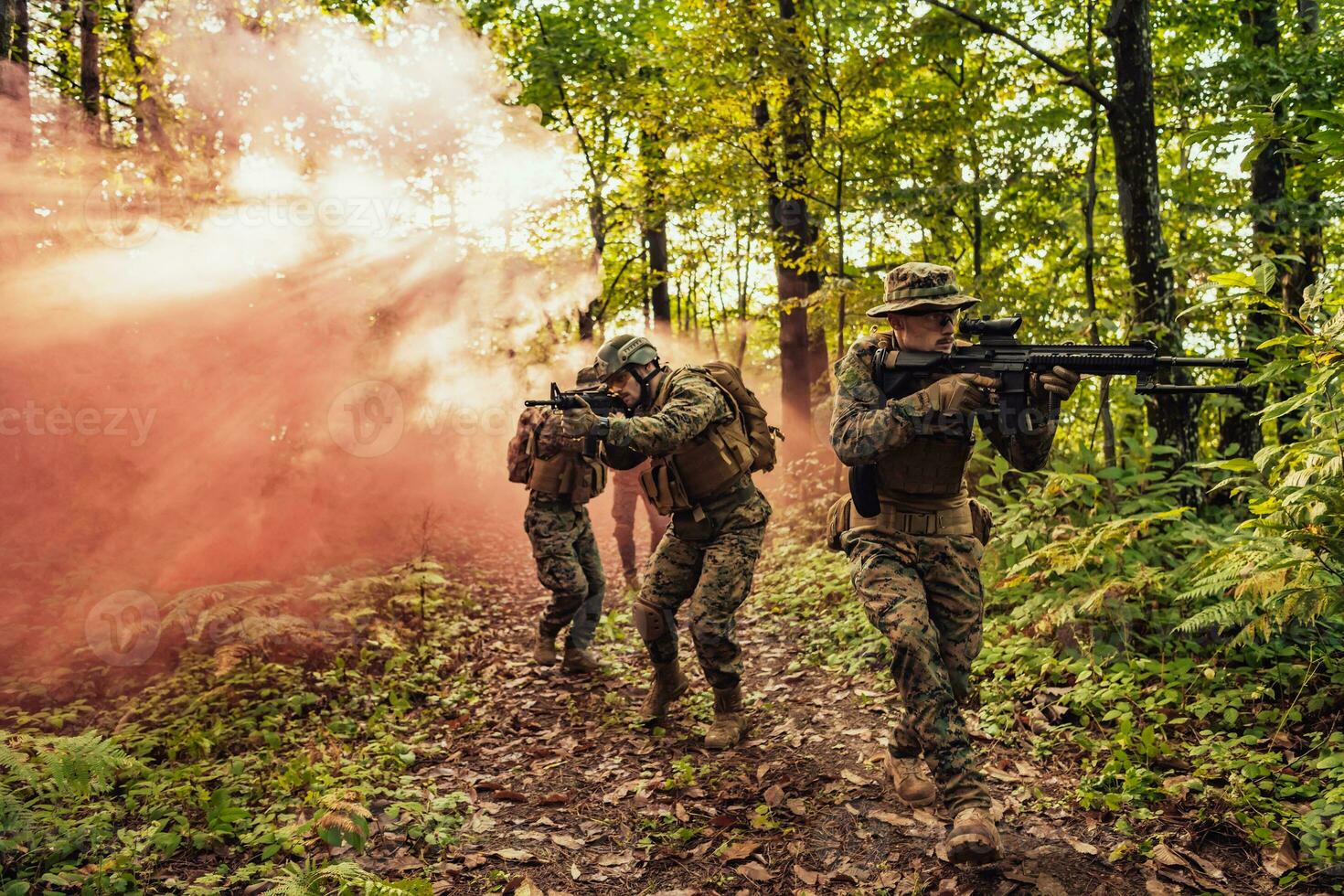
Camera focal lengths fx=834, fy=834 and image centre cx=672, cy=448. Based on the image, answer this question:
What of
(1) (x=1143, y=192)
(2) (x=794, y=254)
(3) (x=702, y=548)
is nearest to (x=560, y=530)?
(3) (x=702, y=548)

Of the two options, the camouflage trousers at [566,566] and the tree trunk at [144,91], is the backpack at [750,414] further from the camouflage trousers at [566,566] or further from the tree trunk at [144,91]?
the tree trunk at [144,91]

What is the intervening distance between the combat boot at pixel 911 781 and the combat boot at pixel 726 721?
1334mm

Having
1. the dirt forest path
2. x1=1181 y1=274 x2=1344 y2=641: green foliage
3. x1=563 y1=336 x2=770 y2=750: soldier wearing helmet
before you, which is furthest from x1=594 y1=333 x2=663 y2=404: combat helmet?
x1=1181 y1=274 x2=1344 y2=641: green foliage

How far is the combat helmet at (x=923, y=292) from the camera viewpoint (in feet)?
13.8

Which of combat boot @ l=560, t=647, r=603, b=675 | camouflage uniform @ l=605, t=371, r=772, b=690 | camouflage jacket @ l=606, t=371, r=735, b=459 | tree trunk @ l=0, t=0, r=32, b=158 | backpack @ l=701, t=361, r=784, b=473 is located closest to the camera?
camouflage jacket @ l=606, t=371, r=735, b=459

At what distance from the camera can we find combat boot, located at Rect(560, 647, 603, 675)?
744 centimetres

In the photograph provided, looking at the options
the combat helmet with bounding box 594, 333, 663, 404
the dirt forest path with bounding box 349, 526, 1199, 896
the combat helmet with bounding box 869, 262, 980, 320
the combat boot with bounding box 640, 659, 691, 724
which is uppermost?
the combat helmet with bounding box 869, 262, 980, 320

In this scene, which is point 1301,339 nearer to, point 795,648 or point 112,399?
point 795,648

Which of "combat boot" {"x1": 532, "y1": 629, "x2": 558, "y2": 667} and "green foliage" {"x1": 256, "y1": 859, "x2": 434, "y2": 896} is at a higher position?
"green foliage" {"x1": 256, "y1": 859, "x2": 434, "y2": 896}

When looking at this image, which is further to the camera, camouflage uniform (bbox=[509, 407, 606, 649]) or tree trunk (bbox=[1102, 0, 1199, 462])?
camouflage uniform (bbox=[509, 407, 606, 649])

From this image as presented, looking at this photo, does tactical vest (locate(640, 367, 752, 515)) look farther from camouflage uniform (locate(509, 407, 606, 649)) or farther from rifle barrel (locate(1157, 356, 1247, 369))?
rifle barrel (locate(1157, 356, 1247, 369))

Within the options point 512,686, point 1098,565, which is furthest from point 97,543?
point 1098,565

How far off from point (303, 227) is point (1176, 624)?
13187 millimetres

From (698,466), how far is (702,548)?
0.62 metres
